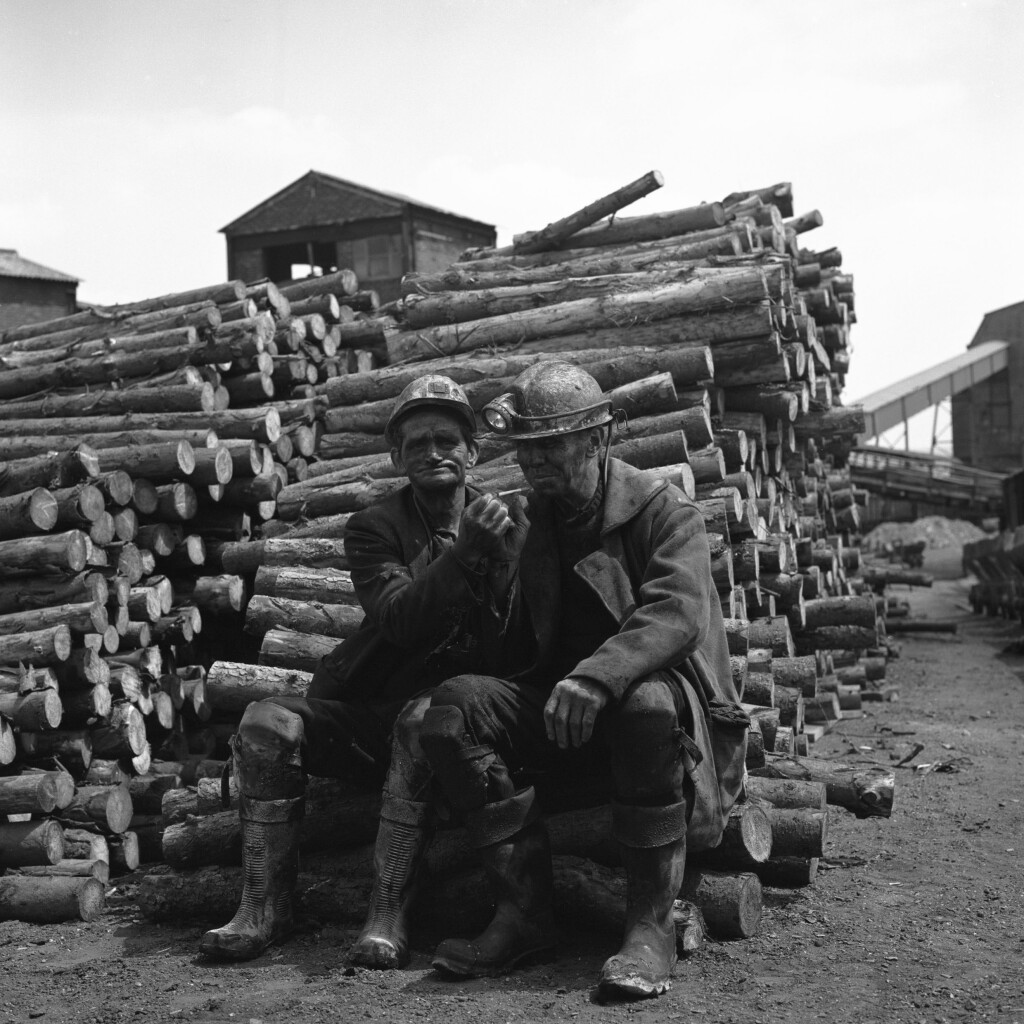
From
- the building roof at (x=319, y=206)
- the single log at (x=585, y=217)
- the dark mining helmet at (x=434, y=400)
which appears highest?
the building roof at (x=319, y=206)

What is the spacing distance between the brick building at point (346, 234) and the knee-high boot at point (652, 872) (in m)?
24.0

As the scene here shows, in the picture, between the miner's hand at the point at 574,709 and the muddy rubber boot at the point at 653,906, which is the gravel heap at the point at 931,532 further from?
the miner's hand at the point at 574,709

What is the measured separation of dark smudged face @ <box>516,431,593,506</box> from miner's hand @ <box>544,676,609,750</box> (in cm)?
78

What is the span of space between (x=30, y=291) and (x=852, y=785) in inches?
1078

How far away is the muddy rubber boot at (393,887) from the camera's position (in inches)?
159

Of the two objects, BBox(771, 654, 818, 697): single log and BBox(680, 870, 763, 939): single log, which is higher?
BBox(771, 654, 818, 697): single log

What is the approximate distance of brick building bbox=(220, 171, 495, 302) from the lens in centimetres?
2753

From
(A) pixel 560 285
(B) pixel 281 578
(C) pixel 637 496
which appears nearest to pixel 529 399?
(C) pixel 637 496

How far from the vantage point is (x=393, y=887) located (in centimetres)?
416

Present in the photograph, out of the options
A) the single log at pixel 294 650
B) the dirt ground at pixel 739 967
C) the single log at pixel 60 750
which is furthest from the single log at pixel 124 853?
the single log at pixel 294 650

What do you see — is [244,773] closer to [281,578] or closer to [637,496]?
[637,496]

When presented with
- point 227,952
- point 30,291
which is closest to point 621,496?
point 227,952

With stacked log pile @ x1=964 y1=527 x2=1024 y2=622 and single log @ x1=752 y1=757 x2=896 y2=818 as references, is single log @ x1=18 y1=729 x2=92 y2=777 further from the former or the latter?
stacked log pile @ x1=964 y1=527 x2=1024 y2=622

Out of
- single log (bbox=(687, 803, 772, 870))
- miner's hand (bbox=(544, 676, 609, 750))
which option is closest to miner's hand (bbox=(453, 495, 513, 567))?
miner's hand (bbox=(544, 676, 609, 750))
